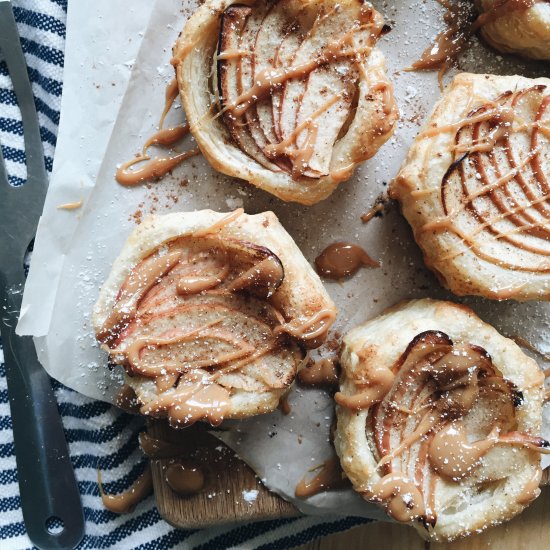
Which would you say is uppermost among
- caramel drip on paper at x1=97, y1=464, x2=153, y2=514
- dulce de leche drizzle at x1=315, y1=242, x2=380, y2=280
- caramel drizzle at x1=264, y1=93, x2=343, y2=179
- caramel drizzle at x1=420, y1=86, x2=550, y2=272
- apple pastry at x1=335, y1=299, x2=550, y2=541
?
caramel drizzle at x1=264, y1=93, x2=343, y2=179

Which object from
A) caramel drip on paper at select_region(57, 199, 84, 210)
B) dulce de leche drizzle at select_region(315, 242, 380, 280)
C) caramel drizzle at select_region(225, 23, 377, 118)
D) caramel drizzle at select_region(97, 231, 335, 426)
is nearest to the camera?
caramel drizzle at select_region(97, 231, 335, 426)

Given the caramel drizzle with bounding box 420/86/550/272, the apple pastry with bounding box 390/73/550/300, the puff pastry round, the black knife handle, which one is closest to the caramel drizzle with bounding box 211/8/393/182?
the apple pastry with bounding box 390/73/550/300

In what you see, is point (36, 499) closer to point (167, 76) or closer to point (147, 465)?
point (147, 465)

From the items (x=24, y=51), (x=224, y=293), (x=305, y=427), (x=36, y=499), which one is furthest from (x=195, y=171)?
(x=36, y=499)

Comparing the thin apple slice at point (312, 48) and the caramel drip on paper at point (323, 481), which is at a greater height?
the thin apple slice at point (312, 48)

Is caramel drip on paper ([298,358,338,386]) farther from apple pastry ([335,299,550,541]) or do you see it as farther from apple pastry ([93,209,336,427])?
apple pastry ([93,209,336,427])

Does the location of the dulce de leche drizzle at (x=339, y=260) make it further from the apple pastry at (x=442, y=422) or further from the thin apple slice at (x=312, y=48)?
the thin apple slice at (x=312, y=48)

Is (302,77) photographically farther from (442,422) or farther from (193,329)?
(442,422)

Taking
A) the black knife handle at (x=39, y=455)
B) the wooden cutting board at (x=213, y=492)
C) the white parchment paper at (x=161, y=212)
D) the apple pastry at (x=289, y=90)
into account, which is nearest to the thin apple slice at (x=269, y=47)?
the apple pastry at (x=289, y=90)
